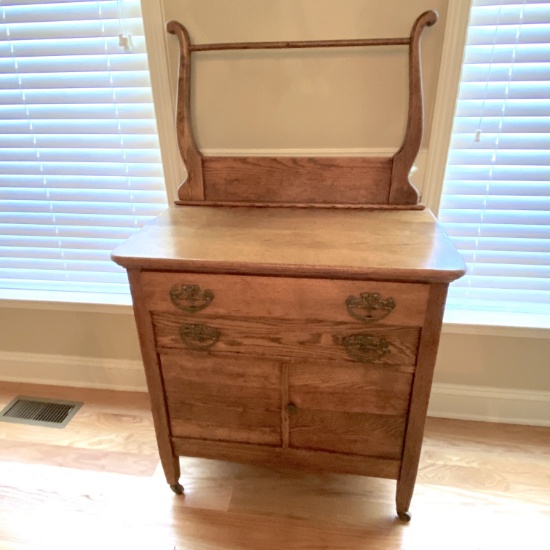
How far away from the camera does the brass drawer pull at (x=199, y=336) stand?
3.61 ft

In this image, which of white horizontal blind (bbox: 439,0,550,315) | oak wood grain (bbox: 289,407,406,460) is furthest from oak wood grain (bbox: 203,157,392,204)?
oak wood grain (bbox: 289,407,406,460)

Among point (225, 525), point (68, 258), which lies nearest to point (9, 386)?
point (68, 258)

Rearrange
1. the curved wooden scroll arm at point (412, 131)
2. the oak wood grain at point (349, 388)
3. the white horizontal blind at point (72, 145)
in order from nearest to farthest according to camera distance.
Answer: the oak wood grain at point (349, 388) < the curved wooden scroll arm at point (412, 131) < the white horizontal blind at point (72, 145)

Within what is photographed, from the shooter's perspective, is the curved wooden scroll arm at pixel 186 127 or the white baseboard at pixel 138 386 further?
the white baseboard at pixel 138 386

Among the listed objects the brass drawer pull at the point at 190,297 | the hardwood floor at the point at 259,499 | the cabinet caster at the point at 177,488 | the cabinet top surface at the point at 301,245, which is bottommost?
the hardwood floor at the point at 259,499

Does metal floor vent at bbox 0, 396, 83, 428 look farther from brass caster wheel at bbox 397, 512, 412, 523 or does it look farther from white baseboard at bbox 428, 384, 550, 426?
white baseboard at bbox 428, 384, 550, 426

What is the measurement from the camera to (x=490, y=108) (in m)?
1.33

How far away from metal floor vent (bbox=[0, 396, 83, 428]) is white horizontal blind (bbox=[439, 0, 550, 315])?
5.14 feet

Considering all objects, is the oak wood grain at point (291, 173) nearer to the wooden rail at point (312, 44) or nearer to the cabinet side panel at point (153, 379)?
the wooden rail at point (312, 44)

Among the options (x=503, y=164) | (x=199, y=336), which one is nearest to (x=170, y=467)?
(x=199, y=336)

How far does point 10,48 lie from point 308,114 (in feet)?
3.42

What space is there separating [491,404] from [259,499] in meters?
0.94

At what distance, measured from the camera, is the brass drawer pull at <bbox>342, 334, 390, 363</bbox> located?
1038 millimetres

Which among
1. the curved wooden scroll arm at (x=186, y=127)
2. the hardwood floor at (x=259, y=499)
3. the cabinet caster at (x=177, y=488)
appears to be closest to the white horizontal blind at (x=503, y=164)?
the hardwood floor at (x=259, y=499)
